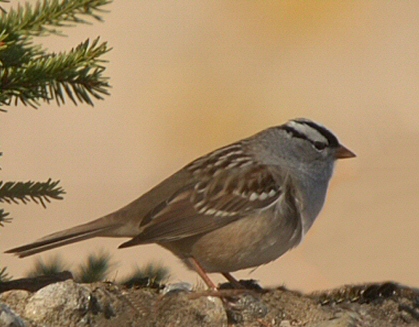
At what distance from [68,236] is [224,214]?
0.70 m

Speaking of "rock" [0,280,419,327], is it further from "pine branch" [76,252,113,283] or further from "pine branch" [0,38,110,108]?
"pine branch" [0,38,110,108]

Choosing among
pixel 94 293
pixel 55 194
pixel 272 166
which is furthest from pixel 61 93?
pixel 272 166

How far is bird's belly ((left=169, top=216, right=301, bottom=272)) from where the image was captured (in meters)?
3.54

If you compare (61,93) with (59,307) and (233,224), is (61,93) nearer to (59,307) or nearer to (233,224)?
(59,307)

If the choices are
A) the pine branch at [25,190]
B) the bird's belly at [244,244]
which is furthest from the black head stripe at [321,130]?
the pine branch at [25,190]

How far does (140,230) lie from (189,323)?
1.07 meters

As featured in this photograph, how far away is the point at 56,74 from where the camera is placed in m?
2.64

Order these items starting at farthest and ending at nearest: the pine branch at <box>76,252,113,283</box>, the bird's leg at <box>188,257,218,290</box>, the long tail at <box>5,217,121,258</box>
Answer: the bird's leg at <box>188,257,218,290</box> → the long tail at <box>5,217,121,258</box> → the pine branch at <box>76,252,113,283</box>

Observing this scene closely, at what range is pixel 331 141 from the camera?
417 cm

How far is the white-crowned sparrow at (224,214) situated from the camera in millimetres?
3551

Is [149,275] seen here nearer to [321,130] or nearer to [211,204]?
[211,204]

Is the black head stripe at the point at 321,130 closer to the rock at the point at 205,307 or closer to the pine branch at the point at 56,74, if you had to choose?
the rock at the point at 205,307

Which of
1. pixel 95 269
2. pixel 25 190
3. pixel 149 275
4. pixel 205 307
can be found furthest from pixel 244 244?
pixel 25 190

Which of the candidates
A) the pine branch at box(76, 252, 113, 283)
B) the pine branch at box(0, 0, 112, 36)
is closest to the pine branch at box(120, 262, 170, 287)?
the pine branch at box(76, 252, 113, 283)
